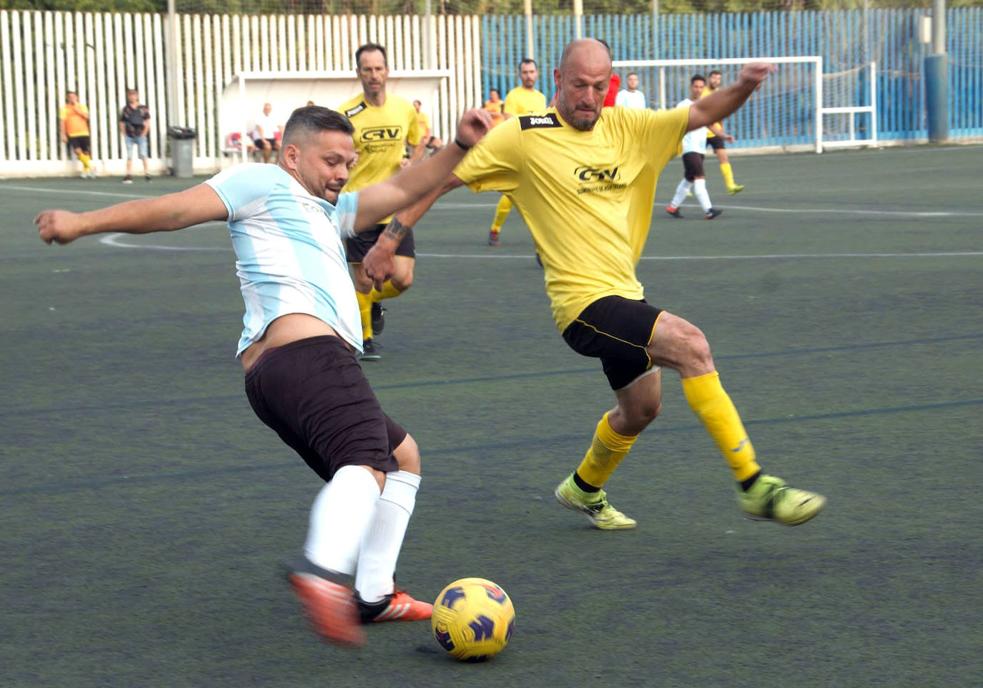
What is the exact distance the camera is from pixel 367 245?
36.4 feet

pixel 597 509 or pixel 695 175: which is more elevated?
pixel 695 175

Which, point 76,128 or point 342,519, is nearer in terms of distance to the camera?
point 342,519

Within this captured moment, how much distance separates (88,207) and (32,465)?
58.8ft

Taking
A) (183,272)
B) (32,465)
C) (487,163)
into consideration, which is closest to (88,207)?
(183,272)

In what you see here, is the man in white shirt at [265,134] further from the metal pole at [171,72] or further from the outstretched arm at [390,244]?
the outstretched arm at [390,244]

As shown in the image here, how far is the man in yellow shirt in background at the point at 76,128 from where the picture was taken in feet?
112

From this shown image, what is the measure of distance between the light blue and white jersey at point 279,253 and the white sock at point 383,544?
19.3 inches

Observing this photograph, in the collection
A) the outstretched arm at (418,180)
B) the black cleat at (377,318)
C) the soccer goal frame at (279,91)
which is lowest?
the black cleat at (377,318)

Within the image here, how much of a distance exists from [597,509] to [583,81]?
164 centimetres

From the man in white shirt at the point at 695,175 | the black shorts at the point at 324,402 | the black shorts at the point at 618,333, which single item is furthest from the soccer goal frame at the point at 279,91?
the black shorts at the point at 324,402

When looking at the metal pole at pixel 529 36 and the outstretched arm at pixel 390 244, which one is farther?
the metal pole at pixel 529 36

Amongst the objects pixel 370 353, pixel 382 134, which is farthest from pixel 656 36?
pixel 370 353

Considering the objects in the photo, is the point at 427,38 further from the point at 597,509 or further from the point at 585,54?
the point at 597,509

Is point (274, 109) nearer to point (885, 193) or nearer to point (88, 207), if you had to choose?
point (88, 207)
